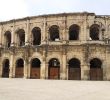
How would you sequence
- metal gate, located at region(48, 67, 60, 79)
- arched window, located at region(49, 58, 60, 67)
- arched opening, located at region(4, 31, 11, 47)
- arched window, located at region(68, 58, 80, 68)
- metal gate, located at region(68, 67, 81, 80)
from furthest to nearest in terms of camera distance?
1. arched opening, located at region(4, 31, 11, 47)
2. arched window, located at region(49, 58, 60, 67)
3. arched window, located at region(68, 58, 80, 68)
4. metal gate, located at region(48, 67, 60, 79)
5. metal gate, located at region(68, 67, 81, 80)

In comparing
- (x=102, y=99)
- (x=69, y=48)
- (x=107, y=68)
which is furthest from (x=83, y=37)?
(x=102, y=99)

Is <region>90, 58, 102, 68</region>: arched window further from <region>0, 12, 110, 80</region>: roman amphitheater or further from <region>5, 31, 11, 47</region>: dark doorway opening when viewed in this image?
<region>5, 31, 11, 47</region>: dark doorway opening

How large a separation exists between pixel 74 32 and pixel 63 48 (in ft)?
12.0

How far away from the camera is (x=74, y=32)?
106 ft

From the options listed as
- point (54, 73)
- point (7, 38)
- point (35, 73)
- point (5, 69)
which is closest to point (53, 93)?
point (54, 73)

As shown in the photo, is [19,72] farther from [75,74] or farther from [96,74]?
[96,74]

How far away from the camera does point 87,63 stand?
28.9 metres

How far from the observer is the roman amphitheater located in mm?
29141

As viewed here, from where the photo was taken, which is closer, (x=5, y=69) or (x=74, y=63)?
(x=74, y=63)

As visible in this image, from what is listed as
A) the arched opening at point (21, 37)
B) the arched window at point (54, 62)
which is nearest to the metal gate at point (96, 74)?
the arched window at point (54, 62)

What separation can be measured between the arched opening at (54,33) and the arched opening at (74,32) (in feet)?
5.54

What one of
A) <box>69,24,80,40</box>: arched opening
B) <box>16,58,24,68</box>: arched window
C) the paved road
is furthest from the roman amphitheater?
the paved road

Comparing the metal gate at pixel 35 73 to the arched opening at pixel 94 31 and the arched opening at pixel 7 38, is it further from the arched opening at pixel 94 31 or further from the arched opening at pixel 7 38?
the arched opening at pixel 94 31

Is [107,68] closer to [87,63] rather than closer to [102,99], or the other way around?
[87,63]
